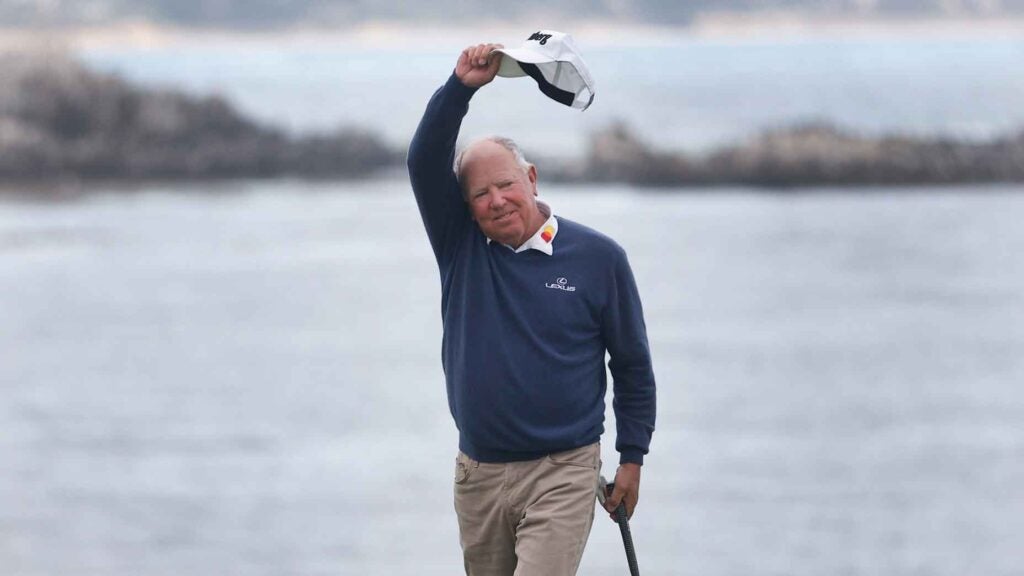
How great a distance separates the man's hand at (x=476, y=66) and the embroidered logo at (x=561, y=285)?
0.99 feet

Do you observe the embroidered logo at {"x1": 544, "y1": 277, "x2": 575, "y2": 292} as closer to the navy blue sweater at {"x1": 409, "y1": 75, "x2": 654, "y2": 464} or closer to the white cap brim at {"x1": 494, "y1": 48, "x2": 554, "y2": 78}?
the navy blue sweater at {"x1": 409, "y1": 75, "x2": 654, "y2": 464}

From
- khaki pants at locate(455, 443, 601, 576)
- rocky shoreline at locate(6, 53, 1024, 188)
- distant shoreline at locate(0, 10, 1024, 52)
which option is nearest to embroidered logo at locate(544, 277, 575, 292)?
khaki pants at locate(455, 443, 601, 576)

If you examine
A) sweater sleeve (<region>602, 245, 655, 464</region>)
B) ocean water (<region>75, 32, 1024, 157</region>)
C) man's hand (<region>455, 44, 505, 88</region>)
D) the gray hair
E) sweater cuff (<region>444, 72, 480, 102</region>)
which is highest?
man's hand (<region>455, 44, 505, 88</region>)

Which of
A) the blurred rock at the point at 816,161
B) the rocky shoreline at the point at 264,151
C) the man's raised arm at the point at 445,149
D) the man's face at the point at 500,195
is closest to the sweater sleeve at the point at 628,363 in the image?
the man's face at the point at 500,195

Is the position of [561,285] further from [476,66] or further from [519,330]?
[476,66]

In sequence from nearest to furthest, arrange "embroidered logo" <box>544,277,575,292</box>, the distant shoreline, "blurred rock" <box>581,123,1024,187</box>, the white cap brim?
the white cap brim, "embroidered logo" <box>544,277,575,292</box>, the distant shoreline, "blurred rock" <box>581,123,1024,187</box>

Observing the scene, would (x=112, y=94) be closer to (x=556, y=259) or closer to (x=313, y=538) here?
(x=313, y=538)

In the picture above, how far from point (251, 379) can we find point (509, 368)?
14.1 meters

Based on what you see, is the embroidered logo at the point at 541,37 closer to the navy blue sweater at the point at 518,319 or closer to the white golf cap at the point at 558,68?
the white golf cap at the point at 558,68

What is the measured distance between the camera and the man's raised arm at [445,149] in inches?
87.5

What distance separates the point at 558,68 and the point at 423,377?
14.4m

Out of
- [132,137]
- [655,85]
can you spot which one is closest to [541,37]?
[132,137]

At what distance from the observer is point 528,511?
229 cm

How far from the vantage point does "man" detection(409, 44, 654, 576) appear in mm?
2254
